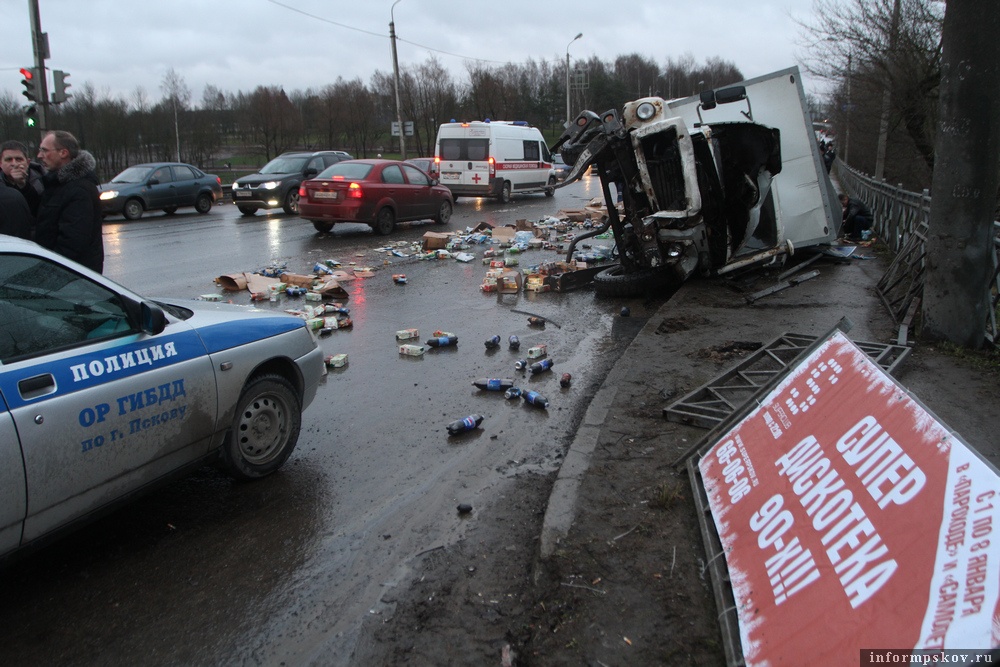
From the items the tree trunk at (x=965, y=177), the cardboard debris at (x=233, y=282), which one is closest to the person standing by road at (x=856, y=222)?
the tree trunk at (x=965, y=177)

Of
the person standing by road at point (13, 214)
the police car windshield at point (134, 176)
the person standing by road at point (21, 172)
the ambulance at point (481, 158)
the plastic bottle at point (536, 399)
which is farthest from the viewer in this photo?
the ambulance at point (481, 158)

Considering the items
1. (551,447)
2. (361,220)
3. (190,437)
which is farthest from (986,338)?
(361,220)

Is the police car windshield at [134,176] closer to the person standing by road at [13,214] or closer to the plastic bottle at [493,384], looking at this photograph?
the person standing by road at [13,214]

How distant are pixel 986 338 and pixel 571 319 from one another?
421 centimetres

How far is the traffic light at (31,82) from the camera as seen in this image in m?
17.7

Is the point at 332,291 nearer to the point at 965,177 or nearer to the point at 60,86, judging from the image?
→ the point at 965,177

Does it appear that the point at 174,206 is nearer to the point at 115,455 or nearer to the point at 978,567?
the point at 115,455

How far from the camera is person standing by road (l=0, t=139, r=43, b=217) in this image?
235 inches

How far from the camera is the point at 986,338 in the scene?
625 cm

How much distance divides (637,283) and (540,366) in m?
3.44

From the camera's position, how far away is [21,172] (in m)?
6.05

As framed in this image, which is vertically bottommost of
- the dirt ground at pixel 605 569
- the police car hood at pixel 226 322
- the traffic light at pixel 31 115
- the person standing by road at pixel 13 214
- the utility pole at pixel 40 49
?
the dirt ground at pixel 605 569

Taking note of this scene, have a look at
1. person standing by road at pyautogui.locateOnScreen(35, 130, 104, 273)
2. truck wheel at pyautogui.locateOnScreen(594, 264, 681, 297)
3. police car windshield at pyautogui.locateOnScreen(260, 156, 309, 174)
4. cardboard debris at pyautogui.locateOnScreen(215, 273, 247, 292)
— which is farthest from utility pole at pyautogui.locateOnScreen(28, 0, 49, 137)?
truck wheel at pyautogui.locateOnScreen(594, 264, 681, 297)

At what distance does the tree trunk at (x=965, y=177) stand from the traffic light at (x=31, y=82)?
19.4 metres
